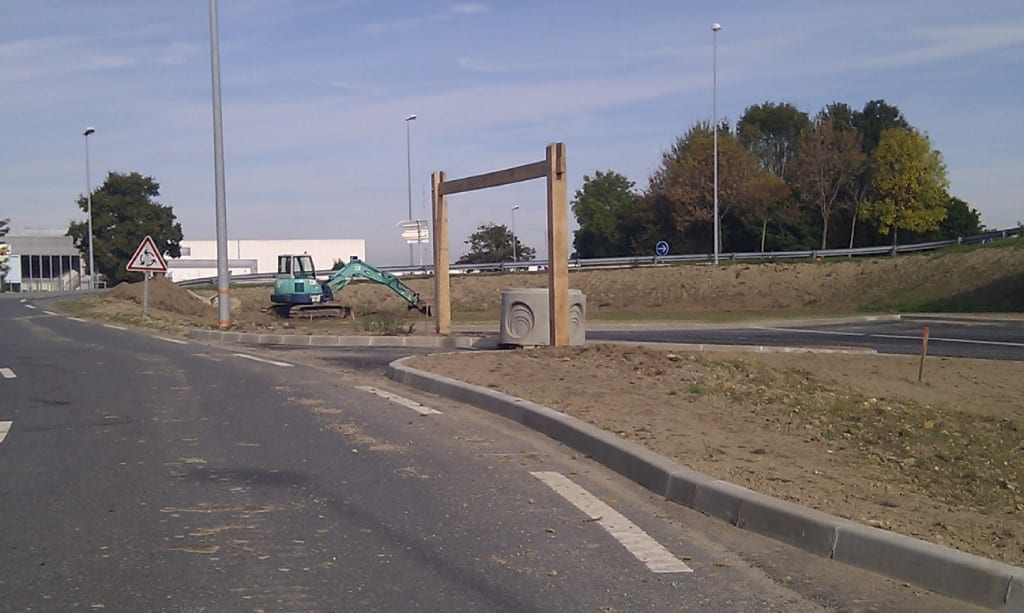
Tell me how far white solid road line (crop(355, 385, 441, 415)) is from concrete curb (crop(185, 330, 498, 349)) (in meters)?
6.74

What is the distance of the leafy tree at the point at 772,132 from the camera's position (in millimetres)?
70875

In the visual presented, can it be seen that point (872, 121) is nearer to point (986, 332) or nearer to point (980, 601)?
point (986, 332)

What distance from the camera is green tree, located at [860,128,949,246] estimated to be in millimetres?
58656

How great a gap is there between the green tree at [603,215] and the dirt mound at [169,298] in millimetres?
35923

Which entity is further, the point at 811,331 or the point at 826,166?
the point at 826,166

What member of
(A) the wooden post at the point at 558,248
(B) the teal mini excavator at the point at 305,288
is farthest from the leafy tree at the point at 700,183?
(A) the wooden post at the point at 558,248

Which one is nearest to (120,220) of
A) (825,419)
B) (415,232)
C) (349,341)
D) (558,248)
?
(415,232)

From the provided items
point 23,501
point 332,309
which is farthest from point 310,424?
point 332,309

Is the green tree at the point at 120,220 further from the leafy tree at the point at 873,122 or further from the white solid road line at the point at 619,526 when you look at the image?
the white solid road line at the point at 619,526

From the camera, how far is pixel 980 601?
513cm

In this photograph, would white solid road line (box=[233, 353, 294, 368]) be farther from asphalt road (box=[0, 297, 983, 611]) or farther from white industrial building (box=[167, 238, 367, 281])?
white industrial building (box=[167, 238, 367, 281])

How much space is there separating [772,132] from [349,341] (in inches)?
2253

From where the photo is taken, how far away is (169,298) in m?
42.4

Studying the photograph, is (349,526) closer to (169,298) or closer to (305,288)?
(305,288)
